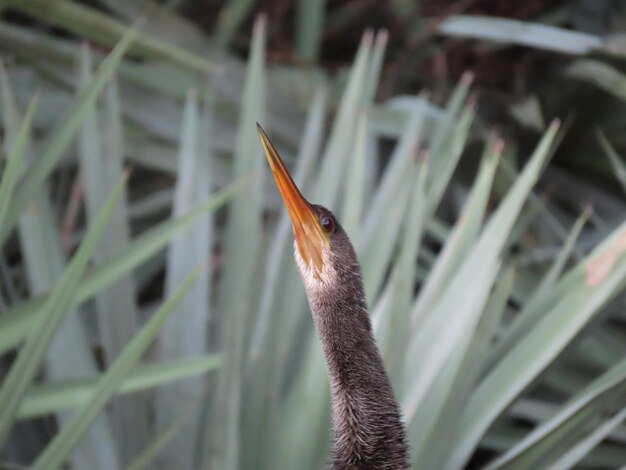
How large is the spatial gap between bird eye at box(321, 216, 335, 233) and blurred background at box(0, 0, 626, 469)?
230 mm

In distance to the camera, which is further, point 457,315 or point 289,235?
point 289,235

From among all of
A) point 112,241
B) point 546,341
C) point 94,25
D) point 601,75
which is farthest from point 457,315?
point 94,25

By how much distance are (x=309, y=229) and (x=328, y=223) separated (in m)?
0.02

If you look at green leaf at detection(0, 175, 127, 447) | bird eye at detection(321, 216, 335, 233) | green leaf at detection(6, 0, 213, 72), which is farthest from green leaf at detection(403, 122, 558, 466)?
green leaf at detection(6, 0, 213, 72)

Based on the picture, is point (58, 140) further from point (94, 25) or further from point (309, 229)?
point (94, 25)

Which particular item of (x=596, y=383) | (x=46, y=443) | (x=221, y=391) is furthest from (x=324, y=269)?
(x=46, y=443)

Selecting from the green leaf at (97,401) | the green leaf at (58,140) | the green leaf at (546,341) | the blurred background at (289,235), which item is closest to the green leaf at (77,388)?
the blurred background at (289,235)

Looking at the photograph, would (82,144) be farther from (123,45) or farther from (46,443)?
(46,443)

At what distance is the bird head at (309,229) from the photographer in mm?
979

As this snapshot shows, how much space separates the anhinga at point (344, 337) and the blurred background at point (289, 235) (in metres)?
0.21

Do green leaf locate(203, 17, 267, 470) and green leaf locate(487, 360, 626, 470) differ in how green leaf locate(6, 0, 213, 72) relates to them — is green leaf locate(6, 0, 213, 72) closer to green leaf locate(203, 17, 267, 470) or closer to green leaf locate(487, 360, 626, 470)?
green leaf locate(203, 17, 267, 470)

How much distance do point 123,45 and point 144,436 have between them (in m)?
0.56

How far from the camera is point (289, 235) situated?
1609 mm

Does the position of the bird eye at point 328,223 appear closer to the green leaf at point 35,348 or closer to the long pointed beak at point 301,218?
the long pointed beak at point 301,218
